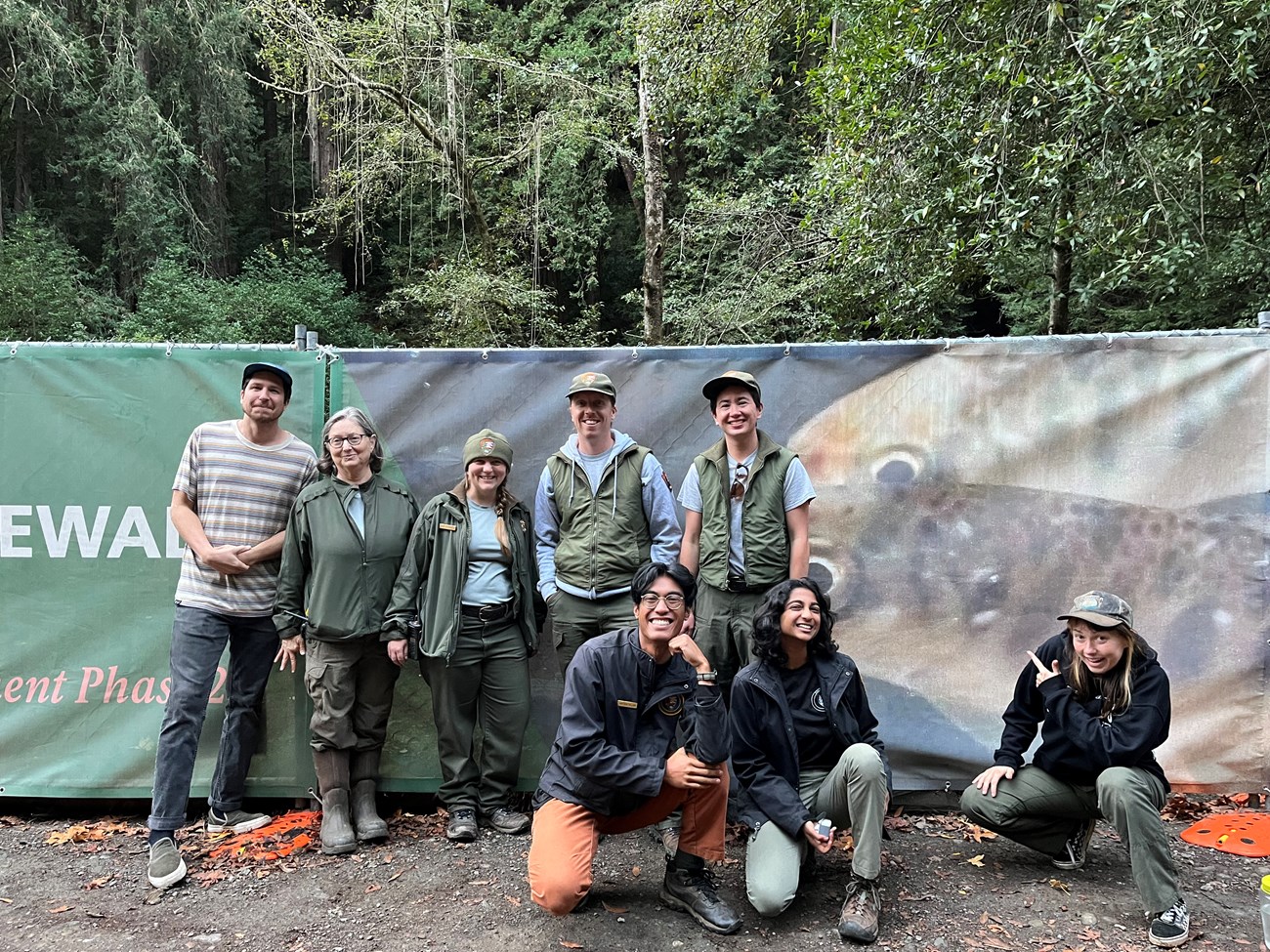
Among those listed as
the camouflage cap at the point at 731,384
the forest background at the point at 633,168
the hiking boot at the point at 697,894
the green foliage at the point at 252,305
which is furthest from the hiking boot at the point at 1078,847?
the green foliage at the point at 252,305

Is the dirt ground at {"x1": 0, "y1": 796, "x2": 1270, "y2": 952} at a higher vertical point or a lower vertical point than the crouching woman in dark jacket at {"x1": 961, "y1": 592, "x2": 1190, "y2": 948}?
lower

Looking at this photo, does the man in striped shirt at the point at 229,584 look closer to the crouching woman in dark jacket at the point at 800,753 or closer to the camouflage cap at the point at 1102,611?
the crouching woman in dark jacket at the point at 800,753

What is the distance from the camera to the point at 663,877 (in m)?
3.46

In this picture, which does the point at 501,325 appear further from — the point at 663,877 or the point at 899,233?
the point at 663,877

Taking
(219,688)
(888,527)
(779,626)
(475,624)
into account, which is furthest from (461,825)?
(888,527)

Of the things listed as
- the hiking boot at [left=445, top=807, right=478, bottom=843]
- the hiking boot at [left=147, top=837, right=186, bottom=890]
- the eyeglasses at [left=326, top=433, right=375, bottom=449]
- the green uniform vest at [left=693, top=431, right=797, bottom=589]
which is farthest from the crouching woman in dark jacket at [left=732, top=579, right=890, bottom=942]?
the hiking boot at [left=147, top=837, right=186, bottom=890]

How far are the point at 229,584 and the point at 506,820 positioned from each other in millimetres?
1531

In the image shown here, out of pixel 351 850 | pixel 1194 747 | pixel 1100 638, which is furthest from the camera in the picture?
pixel 1194 747

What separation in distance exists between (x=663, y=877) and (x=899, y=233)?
615cm

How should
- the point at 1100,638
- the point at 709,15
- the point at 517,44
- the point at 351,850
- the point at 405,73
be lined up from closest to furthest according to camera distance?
the point at 1100,638, the point at 351,850, the point at 709,15, the point at 405,73, the point at 517,44

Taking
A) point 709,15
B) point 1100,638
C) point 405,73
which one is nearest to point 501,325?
point 405,73

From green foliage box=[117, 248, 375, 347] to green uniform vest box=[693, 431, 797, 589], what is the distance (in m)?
13.9

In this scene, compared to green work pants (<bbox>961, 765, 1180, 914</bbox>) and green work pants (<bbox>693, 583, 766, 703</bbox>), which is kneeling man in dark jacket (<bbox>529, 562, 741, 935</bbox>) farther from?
green work pants (<bbox>961, 765, 1180, 914</bbox>)

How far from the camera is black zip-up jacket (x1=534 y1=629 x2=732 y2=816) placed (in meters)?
3.08
